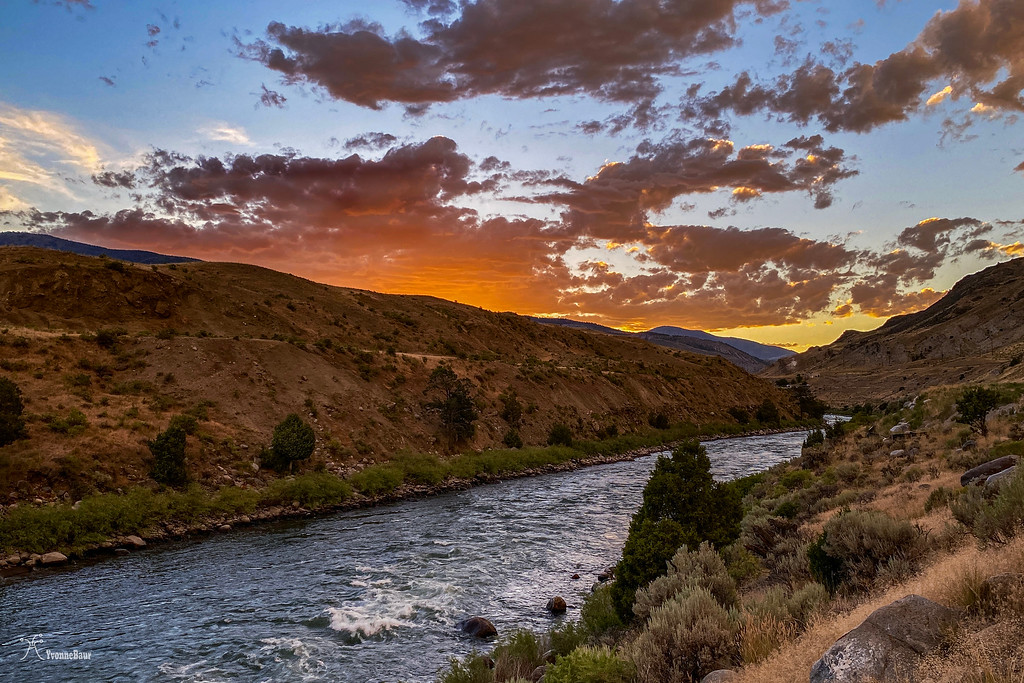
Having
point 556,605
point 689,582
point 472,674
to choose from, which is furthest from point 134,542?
point 689,582

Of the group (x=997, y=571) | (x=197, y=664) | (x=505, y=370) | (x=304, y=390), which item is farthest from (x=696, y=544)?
(x=505, y=370)

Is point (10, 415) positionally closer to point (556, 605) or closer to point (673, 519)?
point (556, 605)

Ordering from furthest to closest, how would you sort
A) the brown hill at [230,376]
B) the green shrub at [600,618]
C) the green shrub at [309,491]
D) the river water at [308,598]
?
the green shrub at [309,491], the brown hill at [230,376], the river water at [308,598], the green shrub at [600,618]

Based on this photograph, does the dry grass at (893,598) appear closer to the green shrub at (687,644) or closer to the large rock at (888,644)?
the large rock at (888,644)

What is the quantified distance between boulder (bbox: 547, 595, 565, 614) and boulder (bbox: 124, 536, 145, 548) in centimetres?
1619

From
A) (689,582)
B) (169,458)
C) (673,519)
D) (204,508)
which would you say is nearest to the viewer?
(689,582)

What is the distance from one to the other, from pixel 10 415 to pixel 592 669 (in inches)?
1042

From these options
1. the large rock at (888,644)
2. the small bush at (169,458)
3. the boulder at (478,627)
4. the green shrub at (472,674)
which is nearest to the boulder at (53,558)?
the small bush at (169,458)

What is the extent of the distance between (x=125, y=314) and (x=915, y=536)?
5871 centimetres

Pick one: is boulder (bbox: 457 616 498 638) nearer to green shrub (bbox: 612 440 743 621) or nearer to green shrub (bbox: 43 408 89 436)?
A: green shrub (bbox: 612 440 743 621)

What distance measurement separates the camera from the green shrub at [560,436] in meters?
48.8

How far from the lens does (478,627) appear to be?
14.0 meters

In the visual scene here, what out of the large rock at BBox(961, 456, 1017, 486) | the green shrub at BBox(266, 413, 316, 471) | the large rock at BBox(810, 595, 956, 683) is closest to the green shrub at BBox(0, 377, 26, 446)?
the green shrub at BBox(266, 413, 316, 471)

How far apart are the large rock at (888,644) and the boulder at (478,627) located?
983 cm
